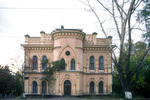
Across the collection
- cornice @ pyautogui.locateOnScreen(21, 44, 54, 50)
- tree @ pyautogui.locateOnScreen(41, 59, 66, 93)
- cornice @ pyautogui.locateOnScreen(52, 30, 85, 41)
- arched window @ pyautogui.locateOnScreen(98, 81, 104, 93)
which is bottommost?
arched window @ pyautogui.locateOnScreen(98, 81, 104, 93)

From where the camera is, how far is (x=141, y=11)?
1405 cm

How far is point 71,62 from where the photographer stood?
21281mm

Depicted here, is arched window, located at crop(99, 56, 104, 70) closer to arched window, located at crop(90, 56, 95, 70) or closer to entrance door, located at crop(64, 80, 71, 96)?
arched window, located at crop(90, 56, 95, 70)

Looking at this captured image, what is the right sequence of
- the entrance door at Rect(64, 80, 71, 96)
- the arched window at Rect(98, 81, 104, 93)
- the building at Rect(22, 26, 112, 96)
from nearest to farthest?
the entrance door at Rect(64, 80, 71, 96), the building at Rect(22, 26, 112, 96), the arched window at Rect(98, 81, 104, 93)

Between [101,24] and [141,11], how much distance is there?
3825 mm

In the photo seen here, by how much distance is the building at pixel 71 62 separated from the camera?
67.5 ft

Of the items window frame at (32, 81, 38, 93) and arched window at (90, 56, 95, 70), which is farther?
arched window at (90, 56, 95, 70)

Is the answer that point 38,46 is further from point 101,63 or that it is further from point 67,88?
point 101,63

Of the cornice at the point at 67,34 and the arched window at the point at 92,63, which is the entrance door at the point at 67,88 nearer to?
the arched window at the point at 92,63

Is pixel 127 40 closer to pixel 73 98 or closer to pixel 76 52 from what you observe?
pixel 76 52

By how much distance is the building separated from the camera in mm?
20562

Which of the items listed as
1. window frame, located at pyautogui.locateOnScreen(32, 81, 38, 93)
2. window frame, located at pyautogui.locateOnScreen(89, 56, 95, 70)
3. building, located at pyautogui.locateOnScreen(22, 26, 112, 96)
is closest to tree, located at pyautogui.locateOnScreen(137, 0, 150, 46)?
building, located at pyautogui.locateOnScreen(22, 26, 112, 96)

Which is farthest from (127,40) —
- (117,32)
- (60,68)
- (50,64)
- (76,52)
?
(50,64)

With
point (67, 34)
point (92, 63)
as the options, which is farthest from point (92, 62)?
point (67, 34)
